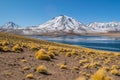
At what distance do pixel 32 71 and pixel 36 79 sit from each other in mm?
1667

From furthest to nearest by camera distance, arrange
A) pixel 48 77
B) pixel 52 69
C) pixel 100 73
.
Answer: pixel 52 69
pixel 48 77
pixel 100 73

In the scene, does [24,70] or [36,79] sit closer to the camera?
[36,79]

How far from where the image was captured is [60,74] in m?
17.4

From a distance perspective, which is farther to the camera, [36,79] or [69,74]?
[69,74]

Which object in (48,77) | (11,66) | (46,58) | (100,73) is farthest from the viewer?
(46,58)

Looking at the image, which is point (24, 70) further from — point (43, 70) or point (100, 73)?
point (100, 73)

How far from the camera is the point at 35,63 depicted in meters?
19.5

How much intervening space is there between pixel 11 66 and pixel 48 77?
2.81m

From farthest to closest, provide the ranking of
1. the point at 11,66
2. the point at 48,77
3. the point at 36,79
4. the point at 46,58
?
the point at 46,58 → the point at 11,66 → the point at 48,77 → the point at 36,79


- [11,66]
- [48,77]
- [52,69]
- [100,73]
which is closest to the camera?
[100,73]

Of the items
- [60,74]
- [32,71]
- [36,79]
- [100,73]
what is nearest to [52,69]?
[60,74]

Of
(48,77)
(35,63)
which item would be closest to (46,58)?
(35,63)

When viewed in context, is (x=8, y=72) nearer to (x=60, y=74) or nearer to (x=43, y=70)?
(x=43, y=70)

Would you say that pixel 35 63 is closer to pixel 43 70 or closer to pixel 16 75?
pixel 43 70
